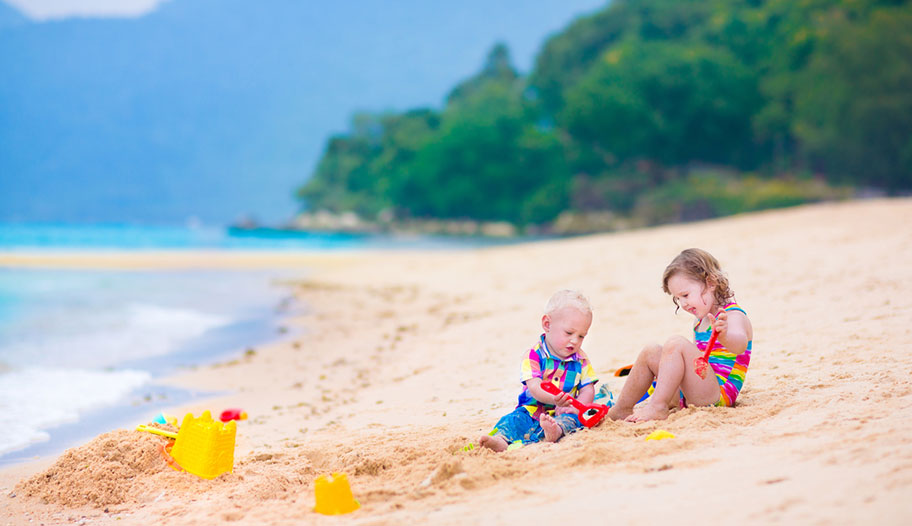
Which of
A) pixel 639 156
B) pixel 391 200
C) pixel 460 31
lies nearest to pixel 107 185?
pixel 391 200

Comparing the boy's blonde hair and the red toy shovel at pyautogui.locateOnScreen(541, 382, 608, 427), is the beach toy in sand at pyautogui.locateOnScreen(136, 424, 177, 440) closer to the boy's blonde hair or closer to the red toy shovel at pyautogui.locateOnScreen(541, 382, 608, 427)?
the red toy shovel at pyautogui.locateOnScreen(541, 382, 608, 427)

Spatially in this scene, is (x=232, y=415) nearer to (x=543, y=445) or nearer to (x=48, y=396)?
(x=48, y=396)

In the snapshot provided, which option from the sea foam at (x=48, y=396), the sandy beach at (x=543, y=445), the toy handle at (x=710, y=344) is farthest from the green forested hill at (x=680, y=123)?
the toy handle at (x=710, y=344)

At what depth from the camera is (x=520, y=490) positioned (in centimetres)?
281

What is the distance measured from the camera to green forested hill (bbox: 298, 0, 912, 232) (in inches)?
1347

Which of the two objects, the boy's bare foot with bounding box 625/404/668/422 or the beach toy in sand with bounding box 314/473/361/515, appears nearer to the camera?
the beach toy in sand with bounding box 314/473/361/515

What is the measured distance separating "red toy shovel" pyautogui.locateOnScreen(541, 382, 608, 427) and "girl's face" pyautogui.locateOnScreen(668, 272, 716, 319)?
65 centimetres

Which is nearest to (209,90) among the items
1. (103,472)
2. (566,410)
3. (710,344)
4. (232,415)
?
(232,415)

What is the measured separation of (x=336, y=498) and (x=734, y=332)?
81.5 inches

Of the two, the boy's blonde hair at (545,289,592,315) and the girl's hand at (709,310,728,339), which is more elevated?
the boy's blonde hair at (545,289,592,315)

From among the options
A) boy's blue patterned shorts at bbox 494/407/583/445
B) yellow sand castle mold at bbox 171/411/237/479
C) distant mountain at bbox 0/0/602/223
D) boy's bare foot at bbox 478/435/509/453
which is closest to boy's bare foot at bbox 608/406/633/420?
boy's blue patterned shorts at bbox 494/407/583/445

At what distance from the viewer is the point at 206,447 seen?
352 cm

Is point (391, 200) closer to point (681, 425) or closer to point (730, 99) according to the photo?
point (730, 99)

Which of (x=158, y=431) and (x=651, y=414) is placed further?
(x=158, y=431)
